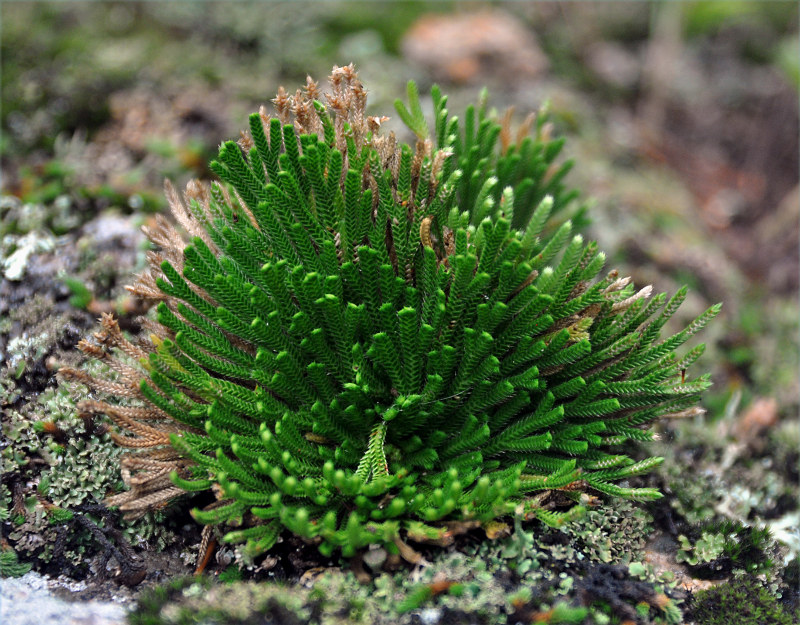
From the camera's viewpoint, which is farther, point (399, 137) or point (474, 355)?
point (399, 137)

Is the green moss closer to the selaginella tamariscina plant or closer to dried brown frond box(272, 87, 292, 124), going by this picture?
the selaginella tamariscina plant

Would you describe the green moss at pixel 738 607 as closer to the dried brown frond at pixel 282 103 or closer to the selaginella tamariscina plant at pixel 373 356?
the selaginella tamariscina plant at pixel 373 356

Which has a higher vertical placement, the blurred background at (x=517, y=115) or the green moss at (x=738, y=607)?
the blurred background at (x=517, y=115)

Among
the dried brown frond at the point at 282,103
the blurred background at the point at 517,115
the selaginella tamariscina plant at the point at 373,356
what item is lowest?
the selaginella tamariscina plant at the point at 373,356

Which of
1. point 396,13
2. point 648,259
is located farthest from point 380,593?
point 396,13

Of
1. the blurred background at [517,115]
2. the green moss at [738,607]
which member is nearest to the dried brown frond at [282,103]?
the blurred background at [517,115]

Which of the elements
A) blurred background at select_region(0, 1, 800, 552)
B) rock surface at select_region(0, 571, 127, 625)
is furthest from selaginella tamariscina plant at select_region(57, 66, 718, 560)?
blurred background at select_region(0, 1, 800, 552)

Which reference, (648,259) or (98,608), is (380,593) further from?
(648,259)
